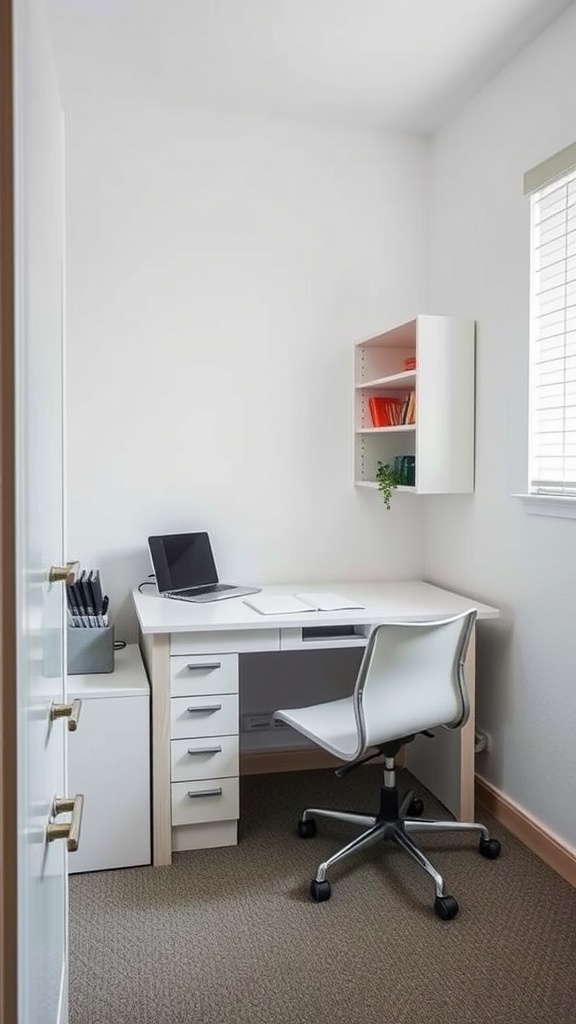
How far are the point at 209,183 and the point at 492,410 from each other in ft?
4.81

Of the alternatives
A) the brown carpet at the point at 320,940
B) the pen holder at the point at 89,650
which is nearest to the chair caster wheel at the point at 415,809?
the brown carpet at the point at 320,940

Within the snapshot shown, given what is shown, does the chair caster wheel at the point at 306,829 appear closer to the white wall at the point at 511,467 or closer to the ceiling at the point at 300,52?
the white wall at the point at 511,467

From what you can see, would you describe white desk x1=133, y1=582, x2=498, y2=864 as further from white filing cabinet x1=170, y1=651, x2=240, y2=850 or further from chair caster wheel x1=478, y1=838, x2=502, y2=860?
chair caster wheel x1=478, y1=838, x2=502, y2=860

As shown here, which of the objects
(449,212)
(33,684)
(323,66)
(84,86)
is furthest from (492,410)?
(33,684)

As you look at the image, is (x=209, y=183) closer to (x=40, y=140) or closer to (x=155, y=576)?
(x=155, y=576)

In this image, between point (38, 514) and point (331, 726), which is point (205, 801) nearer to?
point (331, 726)

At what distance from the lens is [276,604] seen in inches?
105

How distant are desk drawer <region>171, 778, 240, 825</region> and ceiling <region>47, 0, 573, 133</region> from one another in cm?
247

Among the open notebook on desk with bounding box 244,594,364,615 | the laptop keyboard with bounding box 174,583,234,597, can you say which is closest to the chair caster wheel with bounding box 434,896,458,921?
the open notebook on desk with bounding box 244,594,364,615

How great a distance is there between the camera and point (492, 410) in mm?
2783

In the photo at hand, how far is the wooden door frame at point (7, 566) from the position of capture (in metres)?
0.78

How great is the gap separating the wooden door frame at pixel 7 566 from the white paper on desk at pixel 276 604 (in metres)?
1.74

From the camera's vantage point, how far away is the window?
2.33 metres

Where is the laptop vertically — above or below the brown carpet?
above
